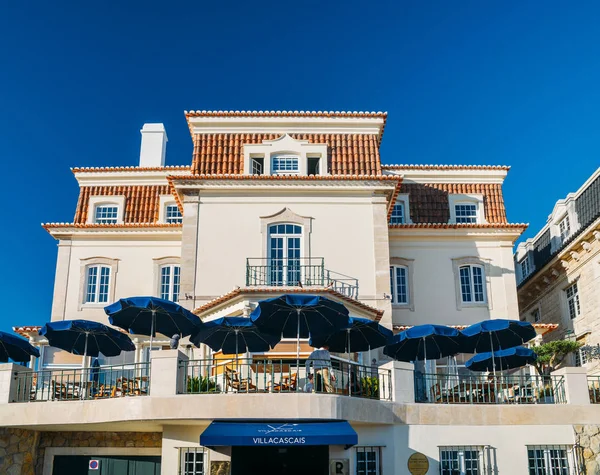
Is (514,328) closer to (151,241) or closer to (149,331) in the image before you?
(149,331)

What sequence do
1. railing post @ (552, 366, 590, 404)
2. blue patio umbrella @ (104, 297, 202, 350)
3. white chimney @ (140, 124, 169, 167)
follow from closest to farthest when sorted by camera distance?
1. railing post @ (552, 366, 590, 404)
2. blue patio umbrella @ (104, 297, 202, 350)
3. white chimney @ (140, 124, 169, 167)

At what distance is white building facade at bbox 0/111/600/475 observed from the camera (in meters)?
19.6

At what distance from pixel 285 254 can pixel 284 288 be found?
9.65ft

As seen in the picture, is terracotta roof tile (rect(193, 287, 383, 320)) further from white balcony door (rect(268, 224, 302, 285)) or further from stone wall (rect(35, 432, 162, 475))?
stone wall (rect(35, 432, 162, 475))

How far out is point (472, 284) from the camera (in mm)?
32500

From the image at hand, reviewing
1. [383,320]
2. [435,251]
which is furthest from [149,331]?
[435,251]

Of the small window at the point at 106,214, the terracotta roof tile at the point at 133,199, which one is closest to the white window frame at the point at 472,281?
the terracotta roof tile at the point at 133,199

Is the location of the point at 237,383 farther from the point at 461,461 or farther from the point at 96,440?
the point at 461,461

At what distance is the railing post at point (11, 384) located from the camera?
20594mm

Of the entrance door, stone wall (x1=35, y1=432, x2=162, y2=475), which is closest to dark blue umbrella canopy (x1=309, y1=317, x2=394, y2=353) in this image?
the entrance door

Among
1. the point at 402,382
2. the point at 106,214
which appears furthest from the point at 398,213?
the point at 402,382

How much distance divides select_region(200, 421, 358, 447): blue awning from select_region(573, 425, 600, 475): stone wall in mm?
6649

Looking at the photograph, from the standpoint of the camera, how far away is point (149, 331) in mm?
23000

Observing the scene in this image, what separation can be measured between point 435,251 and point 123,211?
48.1 feet
